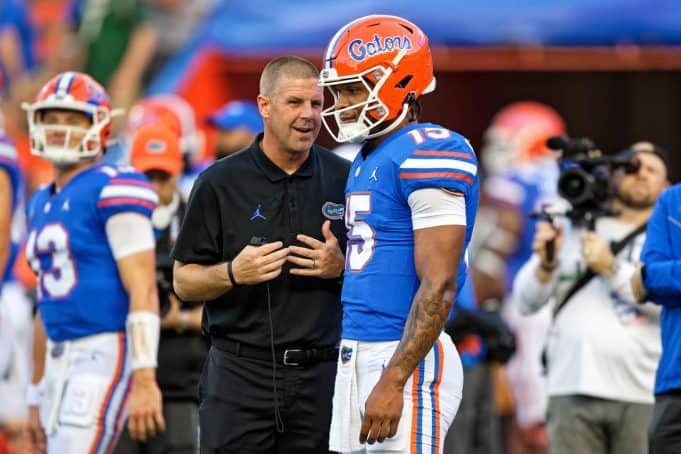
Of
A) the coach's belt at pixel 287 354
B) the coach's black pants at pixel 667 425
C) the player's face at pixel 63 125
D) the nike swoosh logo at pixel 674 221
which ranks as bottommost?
the coach's black pants at pixel 667 425

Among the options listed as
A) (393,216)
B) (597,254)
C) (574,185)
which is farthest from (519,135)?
(393,216)

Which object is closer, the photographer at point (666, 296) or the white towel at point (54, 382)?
the photographer at point (666, 296)

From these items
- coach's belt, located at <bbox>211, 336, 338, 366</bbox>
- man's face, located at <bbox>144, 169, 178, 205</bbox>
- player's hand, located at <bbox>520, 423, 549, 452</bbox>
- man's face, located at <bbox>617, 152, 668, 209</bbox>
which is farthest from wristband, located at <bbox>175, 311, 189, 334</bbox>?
player's hand, located at <bbox>520, 423, 549, 452</bbox>

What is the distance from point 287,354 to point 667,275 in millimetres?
1530

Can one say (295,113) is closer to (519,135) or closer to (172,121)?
(172,121)

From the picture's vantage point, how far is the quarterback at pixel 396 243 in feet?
15.1

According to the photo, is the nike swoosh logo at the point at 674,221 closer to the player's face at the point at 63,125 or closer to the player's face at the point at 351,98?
the player's face at the point at 351,98

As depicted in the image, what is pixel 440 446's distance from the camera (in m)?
4.72

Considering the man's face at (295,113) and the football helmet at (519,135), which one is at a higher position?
the football helmet at (519,135)

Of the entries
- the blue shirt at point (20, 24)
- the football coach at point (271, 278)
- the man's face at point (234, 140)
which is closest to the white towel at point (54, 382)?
the football coach at point (271, 278)

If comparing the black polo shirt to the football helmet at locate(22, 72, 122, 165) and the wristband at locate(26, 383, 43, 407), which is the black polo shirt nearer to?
the football helmet at locate(22, 72, 122, 165)

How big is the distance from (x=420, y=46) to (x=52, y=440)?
2252mm

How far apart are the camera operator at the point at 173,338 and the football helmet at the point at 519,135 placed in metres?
4.80

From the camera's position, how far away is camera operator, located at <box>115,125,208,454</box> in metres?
6.89
